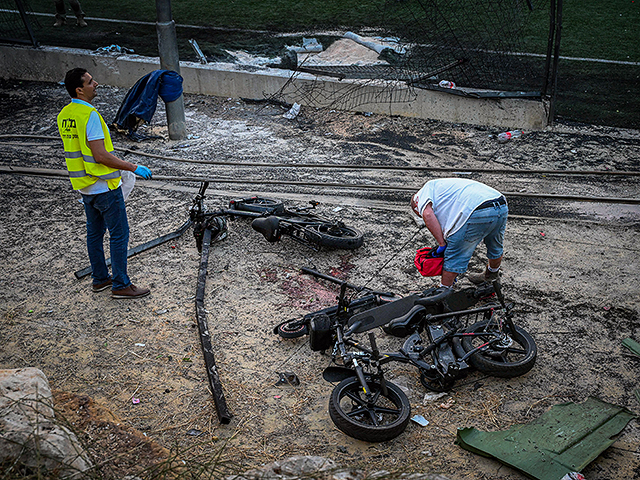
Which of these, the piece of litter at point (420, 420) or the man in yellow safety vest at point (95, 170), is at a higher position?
the man in yellow safety vest at point (95, 170)

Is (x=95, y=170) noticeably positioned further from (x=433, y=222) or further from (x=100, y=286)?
(x=433, y=222)

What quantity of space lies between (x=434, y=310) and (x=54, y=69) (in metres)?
12.5

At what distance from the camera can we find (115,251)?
5.70 meters

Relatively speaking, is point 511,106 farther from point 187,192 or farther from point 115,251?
point 115,251

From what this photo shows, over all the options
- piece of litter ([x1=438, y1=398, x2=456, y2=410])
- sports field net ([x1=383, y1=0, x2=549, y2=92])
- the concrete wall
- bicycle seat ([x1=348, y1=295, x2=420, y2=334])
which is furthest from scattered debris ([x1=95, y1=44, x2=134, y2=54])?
piece of litter ([x1=438, y1=398, x2=456, y2=410])

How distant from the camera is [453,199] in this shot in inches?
203

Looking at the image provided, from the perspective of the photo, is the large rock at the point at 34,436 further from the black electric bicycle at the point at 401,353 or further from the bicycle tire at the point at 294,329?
the bicycle tire at the point at 294,329

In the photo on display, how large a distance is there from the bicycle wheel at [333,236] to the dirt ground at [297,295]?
170mm

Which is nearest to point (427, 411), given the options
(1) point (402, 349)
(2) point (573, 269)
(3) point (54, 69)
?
(1) point (402, 349)

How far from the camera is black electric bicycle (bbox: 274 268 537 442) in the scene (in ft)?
13.8

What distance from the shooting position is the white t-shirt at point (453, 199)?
5.08 meters

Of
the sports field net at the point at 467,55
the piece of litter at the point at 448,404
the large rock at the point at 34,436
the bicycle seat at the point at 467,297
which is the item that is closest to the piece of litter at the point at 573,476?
the piece of litter at the point at 448,404

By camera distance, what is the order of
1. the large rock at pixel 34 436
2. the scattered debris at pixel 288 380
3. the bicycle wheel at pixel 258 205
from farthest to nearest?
the bicycle wheel at pixel 258 205 < the scattered debris at pixel 288 380 < the large rock at pixel 34 436

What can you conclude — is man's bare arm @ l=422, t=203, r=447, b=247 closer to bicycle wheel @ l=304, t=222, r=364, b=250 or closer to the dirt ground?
the dirt ground
